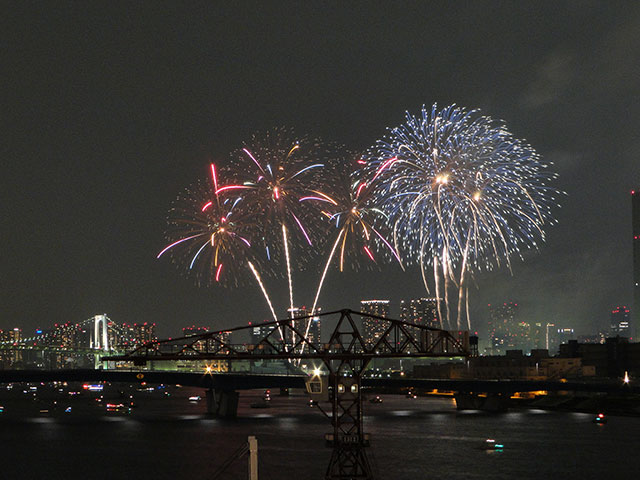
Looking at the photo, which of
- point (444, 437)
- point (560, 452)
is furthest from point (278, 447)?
point (560, 452)

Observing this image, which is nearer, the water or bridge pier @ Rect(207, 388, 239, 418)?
the water

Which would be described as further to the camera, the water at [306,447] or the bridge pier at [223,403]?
the bridge pier at [223,403]

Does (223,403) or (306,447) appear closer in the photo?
(306,447)

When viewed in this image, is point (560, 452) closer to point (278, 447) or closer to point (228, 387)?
point (278, 447)
